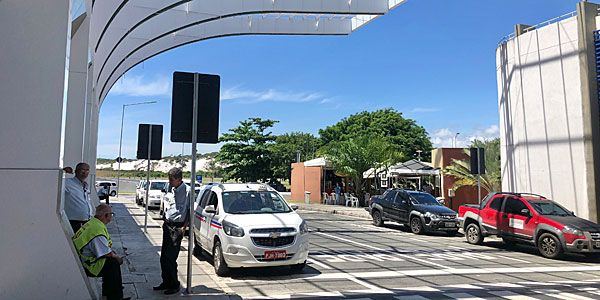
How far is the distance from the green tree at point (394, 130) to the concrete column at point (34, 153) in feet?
169

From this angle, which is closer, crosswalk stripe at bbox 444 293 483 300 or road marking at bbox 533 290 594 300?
crosswalk stripe at bbox 444 293 483 300

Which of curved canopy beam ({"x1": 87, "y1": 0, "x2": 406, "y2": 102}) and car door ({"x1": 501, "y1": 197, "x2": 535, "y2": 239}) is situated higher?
curved canopy beam ({"x1": 87, "y1": 0, "x2": 406, "y2": 102})

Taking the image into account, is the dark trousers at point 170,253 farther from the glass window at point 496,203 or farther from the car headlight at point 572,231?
the glass window at point 496,203

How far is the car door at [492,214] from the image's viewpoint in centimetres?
1322

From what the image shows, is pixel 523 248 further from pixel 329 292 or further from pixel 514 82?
pixel 329 292

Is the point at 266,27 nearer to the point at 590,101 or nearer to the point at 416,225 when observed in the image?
the point at 416,225

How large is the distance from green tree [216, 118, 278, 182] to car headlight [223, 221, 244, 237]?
43.4 meters

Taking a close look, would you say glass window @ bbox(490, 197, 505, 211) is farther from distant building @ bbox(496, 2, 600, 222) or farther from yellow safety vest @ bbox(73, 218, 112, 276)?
yellow safety vest @ bbox(73, 218, 112, 276)

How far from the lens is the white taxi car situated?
312 inches

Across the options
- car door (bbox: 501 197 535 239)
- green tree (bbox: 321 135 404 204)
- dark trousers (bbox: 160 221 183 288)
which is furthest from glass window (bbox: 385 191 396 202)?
dark trousers (bbox: 160 221 183 288)

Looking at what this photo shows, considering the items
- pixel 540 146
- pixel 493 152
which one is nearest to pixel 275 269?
pixel 540 146

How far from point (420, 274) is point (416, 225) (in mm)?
8217

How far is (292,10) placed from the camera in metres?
16.0

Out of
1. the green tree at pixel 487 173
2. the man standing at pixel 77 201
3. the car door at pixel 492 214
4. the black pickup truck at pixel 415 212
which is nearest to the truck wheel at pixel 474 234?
the car door at pixel 492 214
